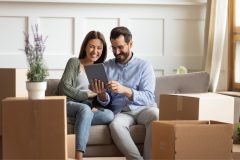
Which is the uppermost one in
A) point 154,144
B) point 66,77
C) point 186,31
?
point 186,31

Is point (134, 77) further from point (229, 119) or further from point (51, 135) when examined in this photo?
point (51, 135)

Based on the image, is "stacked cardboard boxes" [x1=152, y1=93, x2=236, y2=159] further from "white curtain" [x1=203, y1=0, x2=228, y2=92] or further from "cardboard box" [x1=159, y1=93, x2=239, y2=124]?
"white curtain" [x1=203, y1=0, x2=228, y2=92]

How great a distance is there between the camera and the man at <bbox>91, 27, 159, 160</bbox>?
3945 millimetres

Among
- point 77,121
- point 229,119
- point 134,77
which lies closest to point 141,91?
point 134,77

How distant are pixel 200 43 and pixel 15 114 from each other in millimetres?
3459

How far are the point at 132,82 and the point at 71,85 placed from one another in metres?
0.46

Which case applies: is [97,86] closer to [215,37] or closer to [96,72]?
[96,72]

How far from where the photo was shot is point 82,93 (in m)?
4.09

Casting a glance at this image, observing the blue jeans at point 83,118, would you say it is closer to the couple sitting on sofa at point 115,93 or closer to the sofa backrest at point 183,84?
the couple sitting on sofa at point 115,93

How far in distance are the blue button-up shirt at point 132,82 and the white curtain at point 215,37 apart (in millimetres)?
1554

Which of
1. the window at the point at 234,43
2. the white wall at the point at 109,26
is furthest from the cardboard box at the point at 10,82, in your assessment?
the window at the point at 234,43

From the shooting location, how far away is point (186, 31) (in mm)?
5918

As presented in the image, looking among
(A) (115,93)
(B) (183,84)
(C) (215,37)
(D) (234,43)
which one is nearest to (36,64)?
(A) (115,93)

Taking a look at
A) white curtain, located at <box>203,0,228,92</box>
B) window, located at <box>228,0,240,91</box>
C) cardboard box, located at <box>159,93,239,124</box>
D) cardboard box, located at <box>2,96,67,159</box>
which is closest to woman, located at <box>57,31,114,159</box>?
cardboard box, located at <box>159,93,239,124</box>
